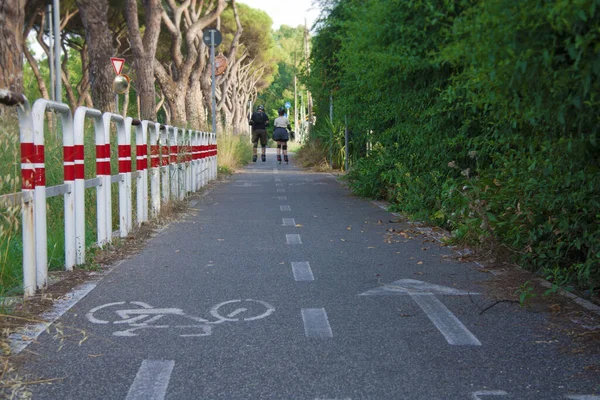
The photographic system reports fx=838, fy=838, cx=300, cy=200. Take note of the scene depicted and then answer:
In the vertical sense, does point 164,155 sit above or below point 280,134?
below

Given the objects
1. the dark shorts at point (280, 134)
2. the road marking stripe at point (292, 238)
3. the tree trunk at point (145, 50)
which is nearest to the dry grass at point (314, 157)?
the dark shorts at point (280, 134)

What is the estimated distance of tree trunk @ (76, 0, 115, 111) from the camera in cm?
2077

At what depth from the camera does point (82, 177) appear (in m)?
7.29

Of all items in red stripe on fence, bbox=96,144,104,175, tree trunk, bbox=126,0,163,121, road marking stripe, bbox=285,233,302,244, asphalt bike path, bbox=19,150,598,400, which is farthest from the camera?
tree trunk, bbox=126,0,163,121

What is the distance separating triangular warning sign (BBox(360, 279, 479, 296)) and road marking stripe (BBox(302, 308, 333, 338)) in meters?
0.72

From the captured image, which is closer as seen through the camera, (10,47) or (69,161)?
(69,161)

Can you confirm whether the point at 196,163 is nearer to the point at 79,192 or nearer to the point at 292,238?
the point at 292,238

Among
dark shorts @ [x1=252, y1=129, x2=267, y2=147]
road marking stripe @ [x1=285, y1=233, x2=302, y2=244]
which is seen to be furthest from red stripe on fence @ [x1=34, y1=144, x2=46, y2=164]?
dark shorts @ [x1=252, y1=129, x2=267, y2=147]

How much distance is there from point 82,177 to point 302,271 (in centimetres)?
208

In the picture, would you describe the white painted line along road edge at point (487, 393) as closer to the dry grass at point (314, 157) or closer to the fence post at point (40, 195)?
the fence post at point (40, 195)

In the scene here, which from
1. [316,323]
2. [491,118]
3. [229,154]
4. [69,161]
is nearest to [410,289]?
[316,323]

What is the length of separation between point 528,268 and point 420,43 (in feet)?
10.3

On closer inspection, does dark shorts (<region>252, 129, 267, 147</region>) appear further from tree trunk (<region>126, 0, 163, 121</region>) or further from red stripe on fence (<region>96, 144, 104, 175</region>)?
red stripe on fence (<region>96, 144, 104, 175</region>)

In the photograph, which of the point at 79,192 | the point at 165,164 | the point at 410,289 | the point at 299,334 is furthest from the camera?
the point at 165,164
